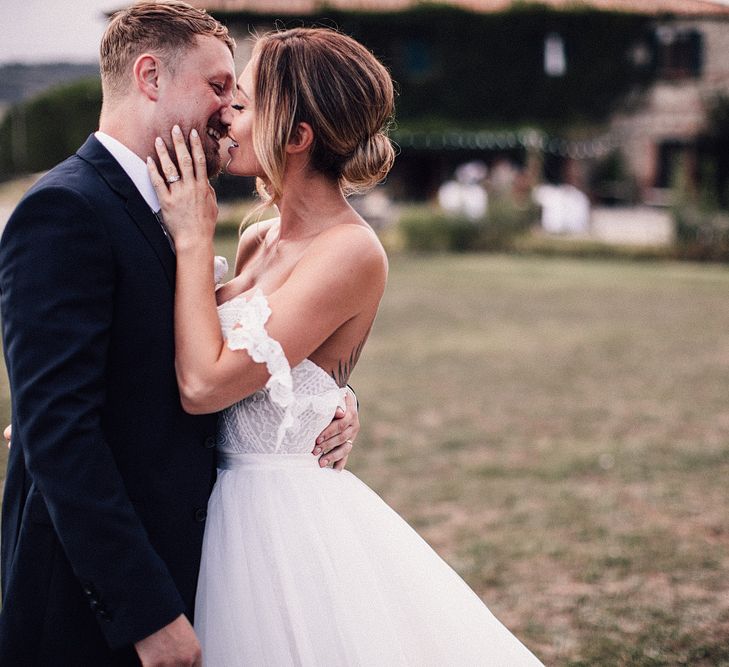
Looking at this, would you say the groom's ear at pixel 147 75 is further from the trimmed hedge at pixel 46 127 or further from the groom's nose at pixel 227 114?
the trimmed hedge at pixel 46 127

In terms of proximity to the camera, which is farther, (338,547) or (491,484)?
(491,484)

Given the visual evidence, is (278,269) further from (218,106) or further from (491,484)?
(491,484)

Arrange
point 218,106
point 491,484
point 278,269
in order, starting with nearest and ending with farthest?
point 218,106
point 278,269
point 491,484

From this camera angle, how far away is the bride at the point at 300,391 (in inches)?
78.5

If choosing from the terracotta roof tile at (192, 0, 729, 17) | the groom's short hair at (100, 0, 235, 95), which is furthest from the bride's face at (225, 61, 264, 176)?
the terracotta roof tile at (192, 0, 729, 17)

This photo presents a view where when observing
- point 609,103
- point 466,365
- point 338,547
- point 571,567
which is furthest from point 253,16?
point 338,547

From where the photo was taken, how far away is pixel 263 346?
197 cm

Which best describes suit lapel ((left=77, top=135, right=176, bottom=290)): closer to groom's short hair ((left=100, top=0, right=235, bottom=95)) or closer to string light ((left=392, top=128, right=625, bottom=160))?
groom's short hair ((left=100, top=0, right=235, bottom=95))

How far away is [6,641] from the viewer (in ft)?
6.22

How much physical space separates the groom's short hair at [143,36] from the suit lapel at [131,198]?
0.17 meters

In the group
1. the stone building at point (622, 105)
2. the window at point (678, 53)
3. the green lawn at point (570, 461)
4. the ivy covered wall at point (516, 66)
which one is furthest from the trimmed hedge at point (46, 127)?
the window at point (678, 53)

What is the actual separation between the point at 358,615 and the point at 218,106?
1.28 meters

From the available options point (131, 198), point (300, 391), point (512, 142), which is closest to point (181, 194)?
point (131, 198)

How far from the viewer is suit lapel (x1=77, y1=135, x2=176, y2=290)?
1917mm
